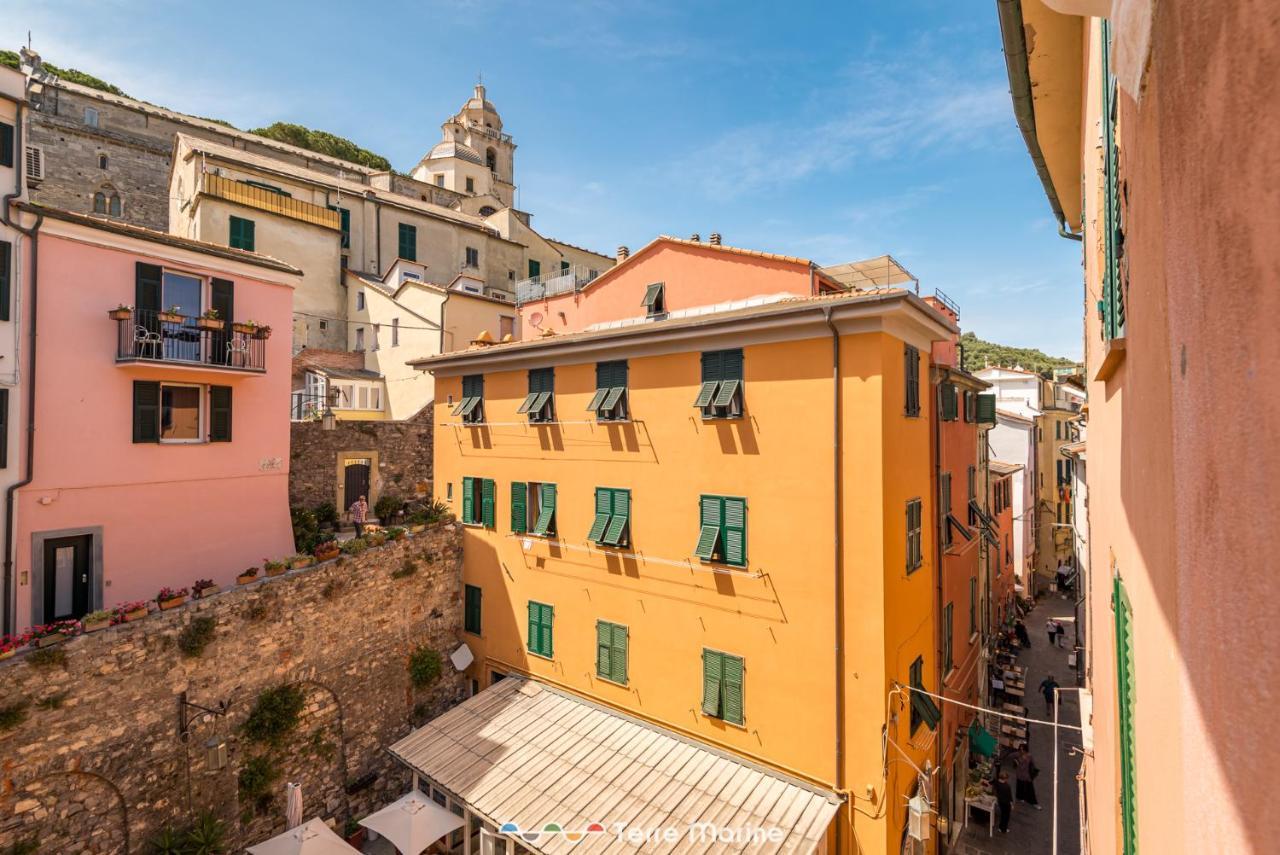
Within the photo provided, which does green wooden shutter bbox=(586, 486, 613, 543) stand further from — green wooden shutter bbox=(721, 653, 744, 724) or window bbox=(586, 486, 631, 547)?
green wooden shutter bbox=(721, 653, 744, 724)

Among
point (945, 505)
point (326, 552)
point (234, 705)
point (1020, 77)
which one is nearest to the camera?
point (1020, 77)

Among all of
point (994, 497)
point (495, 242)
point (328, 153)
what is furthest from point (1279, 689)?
point (328, 153)

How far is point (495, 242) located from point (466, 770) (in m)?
31.5

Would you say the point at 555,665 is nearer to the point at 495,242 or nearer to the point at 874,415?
the point at 874,415

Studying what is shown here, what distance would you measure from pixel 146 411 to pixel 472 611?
9.76 meters

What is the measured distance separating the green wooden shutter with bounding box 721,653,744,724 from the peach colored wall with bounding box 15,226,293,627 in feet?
43.1

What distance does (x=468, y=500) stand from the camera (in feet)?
59.0

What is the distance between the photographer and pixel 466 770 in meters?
12.8

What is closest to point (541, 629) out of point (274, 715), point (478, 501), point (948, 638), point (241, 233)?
point (478, 501)


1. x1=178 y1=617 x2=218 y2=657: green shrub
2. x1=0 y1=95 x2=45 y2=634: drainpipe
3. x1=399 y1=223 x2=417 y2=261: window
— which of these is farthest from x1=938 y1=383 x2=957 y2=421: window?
x1=399 y1=223 x2=417 y2=261: window

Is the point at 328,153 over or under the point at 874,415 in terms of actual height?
over

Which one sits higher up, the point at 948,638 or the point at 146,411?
the point at 146,411

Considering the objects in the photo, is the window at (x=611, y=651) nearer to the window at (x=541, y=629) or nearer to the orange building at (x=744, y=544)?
the orange building at (x=744, y=544)

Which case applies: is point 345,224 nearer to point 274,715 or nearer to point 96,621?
point 96,621
